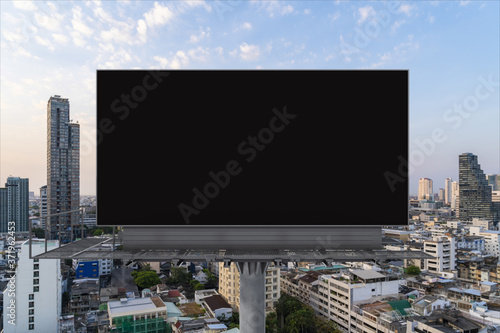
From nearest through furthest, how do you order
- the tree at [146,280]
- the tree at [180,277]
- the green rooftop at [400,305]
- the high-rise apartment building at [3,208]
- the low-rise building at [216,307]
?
the green rooftop at [400,305], the low-rise building at [216,307], the tree at [146,280], the tree at [180,277], the high-rise apartment building at [3,208]

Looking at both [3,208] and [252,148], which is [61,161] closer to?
[3,208]

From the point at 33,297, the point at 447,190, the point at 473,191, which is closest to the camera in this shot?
the point at 33,297

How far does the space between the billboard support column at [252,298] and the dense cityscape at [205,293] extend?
2579mm

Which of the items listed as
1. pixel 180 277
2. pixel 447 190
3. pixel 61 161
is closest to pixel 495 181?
pixel 447 190

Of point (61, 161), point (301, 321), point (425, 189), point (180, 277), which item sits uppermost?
point (61, 161)

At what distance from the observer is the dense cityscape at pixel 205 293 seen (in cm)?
2117

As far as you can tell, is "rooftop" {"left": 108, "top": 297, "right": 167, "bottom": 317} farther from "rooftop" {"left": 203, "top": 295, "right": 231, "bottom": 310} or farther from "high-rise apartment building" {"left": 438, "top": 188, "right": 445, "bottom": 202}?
"high-rise apartment building" {"left": 438, "top": 188, "right": 445, "bottom": 202}

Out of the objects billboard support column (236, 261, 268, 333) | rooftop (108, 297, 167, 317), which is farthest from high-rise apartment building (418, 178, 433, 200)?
billboard support column (236, 261, 268, 333)

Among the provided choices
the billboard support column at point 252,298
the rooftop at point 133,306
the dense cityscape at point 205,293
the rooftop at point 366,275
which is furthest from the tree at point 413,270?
the billboard support column at point 252,298

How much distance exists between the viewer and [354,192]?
17.9ft

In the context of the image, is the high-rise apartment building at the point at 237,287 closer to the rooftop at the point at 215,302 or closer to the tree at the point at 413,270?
the rooftop at the point at 215,302

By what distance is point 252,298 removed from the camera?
5691 mm

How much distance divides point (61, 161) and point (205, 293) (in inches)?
1312

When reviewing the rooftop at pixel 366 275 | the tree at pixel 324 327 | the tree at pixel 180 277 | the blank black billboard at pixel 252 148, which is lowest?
the tree at pixel 180 277
